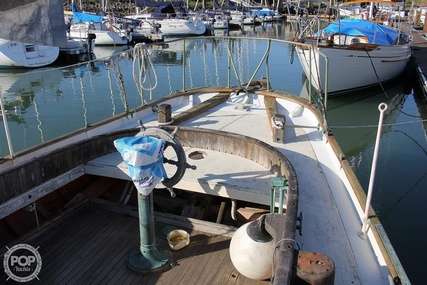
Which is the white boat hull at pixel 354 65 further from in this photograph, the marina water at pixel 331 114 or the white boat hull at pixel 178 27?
the white boat hull at pixel 178 27

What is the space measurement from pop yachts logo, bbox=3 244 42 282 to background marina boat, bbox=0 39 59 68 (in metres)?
22.9

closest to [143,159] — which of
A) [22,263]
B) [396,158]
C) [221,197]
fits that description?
[22,263]

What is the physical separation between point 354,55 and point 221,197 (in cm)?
1313

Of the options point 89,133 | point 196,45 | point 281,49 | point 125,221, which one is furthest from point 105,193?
point 196,45

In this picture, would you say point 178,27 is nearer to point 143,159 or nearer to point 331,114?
point 331,114

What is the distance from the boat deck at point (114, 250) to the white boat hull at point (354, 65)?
1243 centimetres

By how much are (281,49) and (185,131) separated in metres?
30.5

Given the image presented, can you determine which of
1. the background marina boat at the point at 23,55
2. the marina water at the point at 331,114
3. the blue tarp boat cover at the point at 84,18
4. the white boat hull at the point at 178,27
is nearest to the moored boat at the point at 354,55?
the marina water at the point at 331,114

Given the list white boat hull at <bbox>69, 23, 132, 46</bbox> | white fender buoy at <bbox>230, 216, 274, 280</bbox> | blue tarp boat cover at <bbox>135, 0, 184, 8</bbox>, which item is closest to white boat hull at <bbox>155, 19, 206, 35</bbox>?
blue tarp boat cover at <bbox>135, 0, 184, 8</bbox>

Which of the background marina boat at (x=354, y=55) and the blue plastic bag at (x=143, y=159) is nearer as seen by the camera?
the blue plastic bag at (x=143, y=159)

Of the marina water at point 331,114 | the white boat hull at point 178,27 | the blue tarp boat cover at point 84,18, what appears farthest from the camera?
the white boat hull at point 178,27

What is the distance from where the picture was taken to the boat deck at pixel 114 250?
11.9ft

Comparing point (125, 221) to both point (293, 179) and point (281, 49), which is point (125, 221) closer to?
point (293, 179)

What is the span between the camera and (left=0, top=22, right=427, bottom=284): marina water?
743cm
